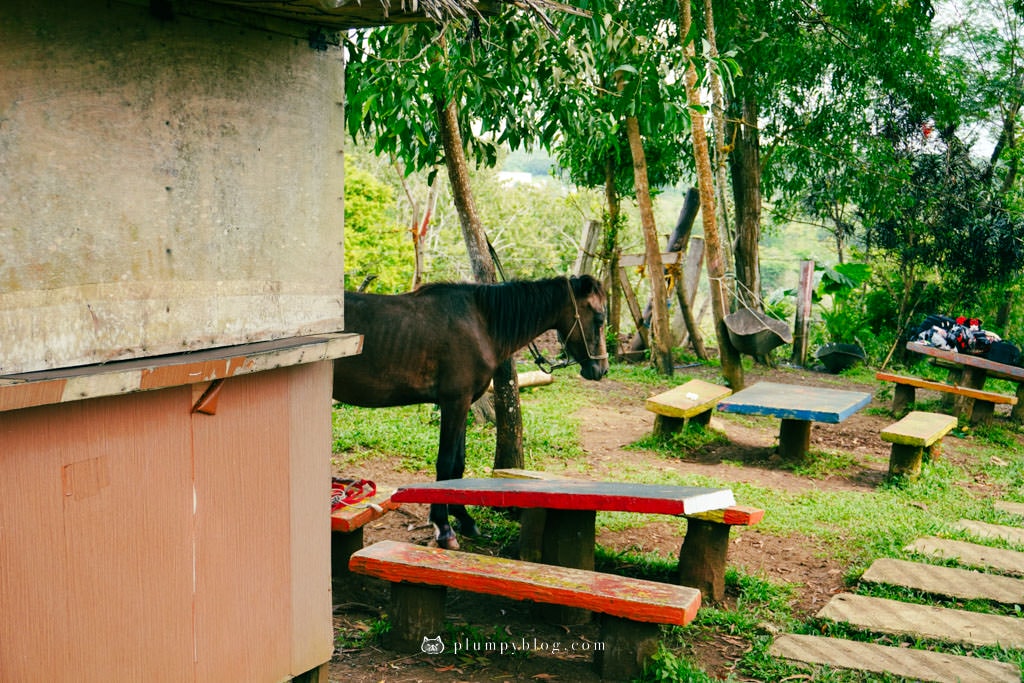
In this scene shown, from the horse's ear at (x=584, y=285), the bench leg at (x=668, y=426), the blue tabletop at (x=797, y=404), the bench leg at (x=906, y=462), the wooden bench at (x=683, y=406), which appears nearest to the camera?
the horse's ear at (x=584, y=285)

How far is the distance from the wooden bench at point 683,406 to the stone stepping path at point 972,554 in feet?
9.05

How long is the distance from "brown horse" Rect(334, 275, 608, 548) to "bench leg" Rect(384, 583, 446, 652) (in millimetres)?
1186

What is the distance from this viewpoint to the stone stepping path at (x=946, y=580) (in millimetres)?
4648

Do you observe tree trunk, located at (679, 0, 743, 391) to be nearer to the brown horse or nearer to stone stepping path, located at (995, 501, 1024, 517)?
stone stepping path, located at (995, 501, 1024, 517)

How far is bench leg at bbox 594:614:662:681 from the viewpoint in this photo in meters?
3.62

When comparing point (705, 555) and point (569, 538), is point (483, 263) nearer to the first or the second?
point (569, 538)

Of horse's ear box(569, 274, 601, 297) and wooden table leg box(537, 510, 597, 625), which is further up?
horse's ear box(569, 274, 601, 297)

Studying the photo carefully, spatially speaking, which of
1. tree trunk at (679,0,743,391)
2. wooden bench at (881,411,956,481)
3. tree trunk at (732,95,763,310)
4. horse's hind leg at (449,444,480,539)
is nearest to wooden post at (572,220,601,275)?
tree trunk at (732,95,763,310)

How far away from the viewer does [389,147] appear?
6.61m

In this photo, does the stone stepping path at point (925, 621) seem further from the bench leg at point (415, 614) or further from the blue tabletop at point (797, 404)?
the blue tabletop at point (797, 404)

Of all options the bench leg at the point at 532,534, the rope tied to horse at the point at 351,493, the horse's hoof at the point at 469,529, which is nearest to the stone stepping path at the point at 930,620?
the bench leg at the point at 532,534

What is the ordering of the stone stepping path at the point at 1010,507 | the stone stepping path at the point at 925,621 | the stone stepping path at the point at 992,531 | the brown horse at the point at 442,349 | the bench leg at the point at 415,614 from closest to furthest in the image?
the bench leg at the point at 415,614, the stone stepping path at the point at 925,621, the brown horse at the point at 442,349, the stone stepping path at the point at 992,531, the stone stepping path at the point at 1010,507

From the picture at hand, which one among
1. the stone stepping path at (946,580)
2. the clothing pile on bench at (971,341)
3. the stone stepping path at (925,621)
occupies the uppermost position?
the clothing pile on bench at (971,341)

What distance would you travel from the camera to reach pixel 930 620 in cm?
427
